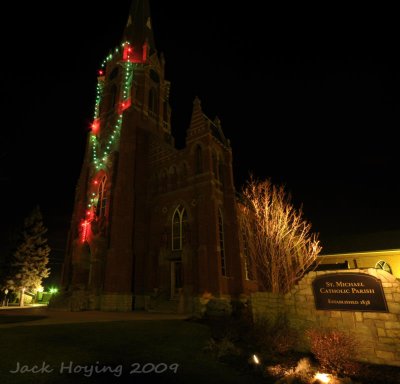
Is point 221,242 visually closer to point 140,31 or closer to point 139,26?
point 140,31

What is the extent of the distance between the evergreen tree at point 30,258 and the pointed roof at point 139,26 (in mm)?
29068

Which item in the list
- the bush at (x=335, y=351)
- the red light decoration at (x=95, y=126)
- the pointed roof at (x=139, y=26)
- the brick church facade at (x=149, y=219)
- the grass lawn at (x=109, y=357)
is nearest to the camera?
the grass lawn at (x=109, y=357)

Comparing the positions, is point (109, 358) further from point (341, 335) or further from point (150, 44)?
point (150, 44)

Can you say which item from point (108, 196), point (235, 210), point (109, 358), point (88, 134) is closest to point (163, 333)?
point (109, 358)

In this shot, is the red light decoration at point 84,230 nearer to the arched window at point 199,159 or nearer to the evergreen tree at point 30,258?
the arched window at point 199,159

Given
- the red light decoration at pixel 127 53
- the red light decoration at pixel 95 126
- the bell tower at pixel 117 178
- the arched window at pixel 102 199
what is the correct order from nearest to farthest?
the bell tower at pixel 117 178, the arched window at pixel 102 199, the red light decoration at pixel 95 126, the red light decoration at pixel 127 53

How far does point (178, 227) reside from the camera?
23953 millimetres

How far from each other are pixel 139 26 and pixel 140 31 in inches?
61.8

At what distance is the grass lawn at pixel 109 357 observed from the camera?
6.27 metres

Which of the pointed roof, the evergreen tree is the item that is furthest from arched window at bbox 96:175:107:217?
the pointed roof

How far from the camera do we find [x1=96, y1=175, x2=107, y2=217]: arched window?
1051 inches

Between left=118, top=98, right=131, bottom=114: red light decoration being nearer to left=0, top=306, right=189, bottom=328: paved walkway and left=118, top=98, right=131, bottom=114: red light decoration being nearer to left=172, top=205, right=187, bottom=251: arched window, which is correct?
left=172, top=205, right=187, bottom=251: arched window

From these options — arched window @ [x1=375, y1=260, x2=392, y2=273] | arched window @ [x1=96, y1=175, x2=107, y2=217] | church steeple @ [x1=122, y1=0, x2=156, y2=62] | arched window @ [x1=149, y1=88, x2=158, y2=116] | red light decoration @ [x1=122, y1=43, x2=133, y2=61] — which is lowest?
arched window @ [x1=375, y1=260, x2=392, y2=273]

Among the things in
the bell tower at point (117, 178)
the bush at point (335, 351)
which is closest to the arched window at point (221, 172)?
the bell tower at point (117, 178)
